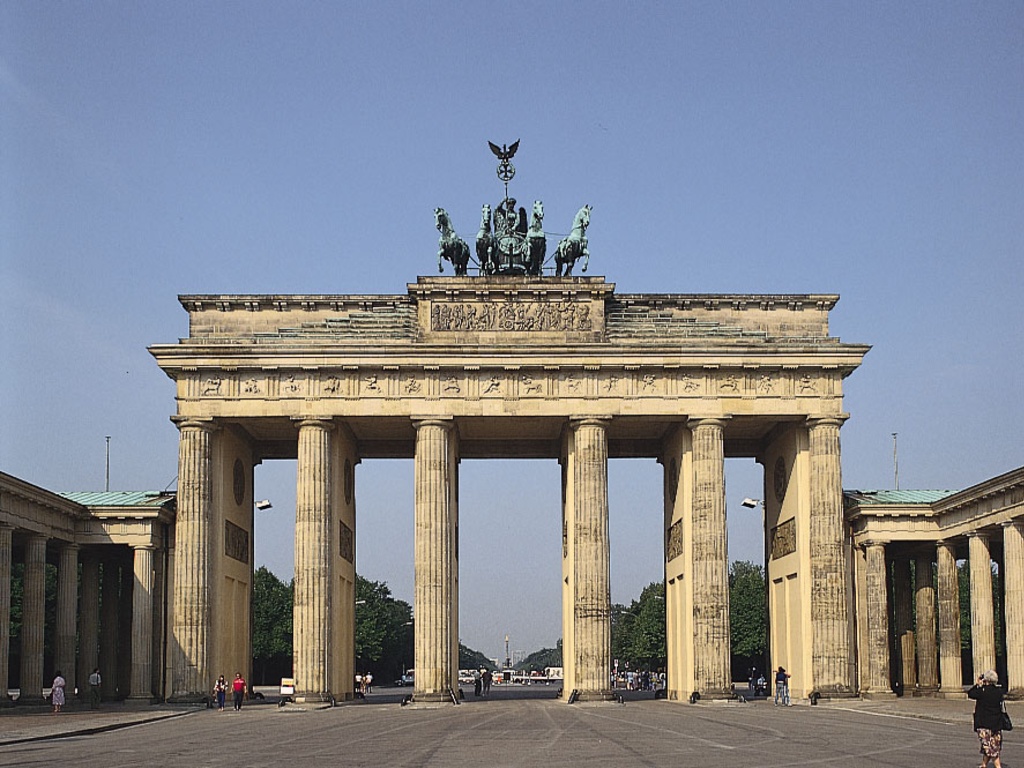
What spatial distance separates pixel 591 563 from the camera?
59688 mm

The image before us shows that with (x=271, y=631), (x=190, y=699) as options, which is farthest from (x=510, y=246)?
(x=271, y=631)

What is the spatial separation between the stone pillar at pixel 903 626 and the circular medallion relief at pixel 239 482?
31.5 m

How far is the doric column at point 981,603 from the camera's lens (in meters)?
56.2

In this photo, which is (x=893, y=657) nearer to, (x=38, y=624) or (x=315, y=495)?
(x=315, y=495)

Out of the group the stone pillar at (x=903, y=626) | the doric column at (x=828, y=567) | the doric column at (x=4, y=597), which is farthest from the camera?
the stone pillar at (x=903, y=626)

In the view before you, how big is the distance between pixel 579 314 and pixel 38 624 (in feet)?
86.5

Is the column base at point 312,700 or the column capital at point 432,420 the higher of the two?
the column capital at point 432,420

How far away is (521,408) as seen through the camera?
6041 centimetres

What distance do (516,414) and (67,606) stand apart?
21.3 meters

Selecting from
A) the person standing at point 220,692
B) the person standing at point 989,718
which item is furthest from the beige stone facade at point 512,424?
the person standing at point 989,718

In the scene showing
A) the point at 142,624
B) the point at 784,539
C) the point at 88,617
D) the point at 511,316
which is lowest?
the point at 142,624

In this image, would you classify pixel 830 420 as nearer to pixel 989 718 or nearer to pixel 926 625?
pixel 926 625

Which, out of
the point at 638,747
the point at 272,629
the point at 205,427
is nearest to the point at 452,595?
the point at 205,427

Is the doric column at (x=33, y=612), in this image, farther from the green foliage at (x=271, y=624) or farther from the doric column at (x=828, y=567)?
the green foliage at (x=271, y=624)
